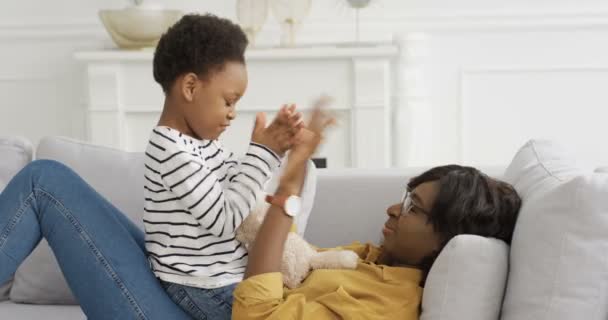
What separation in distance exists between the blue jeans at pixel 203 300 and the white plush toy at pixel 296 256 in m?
0.10

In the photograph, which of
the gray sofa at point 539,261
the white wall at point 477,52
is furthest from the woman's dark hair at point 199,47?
the white wall at point 477,52

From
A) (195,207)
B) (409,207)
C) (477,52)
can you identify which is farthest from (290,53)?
(195,207)

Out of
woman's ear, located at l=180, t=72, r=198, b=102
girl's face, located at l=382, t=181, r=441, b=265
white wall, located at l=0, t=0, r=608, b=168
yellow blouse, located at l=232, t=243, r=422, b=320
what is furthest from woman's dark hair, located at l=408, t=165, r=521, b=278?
white wall, located at l=0, t=0, r=608, b=168

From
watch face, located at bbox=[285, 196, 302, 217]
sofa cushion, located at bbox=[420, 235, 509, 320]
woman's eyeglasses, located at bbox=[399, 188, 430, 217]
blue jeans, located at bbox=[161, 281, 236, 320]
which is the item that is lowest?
blue jeans, located at bbox=[161, 281, 236, 320]

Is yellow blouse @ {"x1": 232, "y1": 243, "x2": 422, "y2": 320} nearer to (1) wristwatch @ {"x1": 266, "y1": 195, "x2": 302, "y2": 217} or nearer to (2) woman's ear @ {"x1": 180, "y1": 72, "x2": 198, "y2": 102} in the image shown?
(1) wristwatch @ {"x1": 266, "y1": 195, "x2": 302, "y2": 217}

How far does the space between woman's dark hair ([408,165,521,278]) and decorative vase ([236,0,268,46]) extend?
2.28 metres

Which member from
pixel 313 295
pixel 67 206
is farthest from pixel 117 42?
pixel 313 295

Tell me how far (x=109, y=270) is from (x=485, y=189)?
28.6 inches

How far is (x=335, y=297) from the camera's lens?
161 centimetres

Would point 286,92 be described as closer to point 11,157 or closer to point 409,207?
point 11,157

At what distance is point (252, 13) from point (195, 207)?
237cm

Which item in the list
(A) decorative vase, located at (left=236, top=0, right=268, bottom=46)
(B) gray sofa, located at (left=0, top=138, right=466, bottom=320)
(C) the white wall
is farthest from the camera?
(C) the white wall

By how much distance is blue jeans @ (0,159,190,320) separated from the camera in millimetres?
1738

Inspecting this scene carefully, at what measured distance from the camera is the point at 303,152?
159 centimetres
